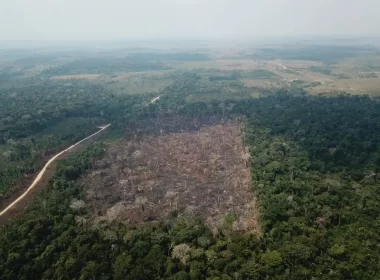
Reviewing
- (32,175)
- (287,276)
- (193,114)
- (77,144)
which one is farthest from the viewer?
(193,114)

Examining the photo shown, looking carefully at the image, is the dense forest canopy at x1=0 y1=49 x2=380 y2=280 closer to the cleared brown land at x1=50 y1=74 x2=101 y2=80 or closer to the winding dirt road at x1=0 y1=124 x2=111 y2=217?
the winding dirt road at x1=0 y1=124 x2=111 y2=217

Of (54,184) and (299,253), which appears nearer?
(299,253)

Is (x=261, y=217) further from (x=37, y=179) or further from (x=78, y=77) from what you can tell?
(x=78, y=77)

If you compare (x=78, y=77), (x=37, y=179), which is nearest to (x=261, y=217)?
(x=37, y=179)

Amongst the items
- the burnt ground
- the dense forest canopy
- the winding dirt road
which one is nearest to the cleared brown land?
the dense forest canopy

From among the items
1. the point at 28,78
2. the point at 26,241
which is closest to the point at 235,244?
the point at 26,241

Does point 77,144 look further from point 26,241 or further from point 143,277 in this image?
point 143,277

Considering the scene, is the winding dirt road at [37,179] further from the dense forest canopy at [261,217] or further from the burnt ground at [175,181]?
the burnt ground at [175,181]
